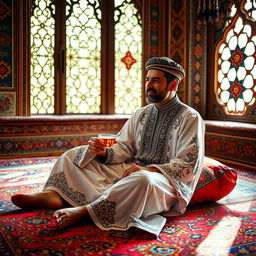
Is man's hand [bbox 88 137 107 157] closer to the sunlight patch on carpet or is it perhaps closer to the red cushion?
the red cushion

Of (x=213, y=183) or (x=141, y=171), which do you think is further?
(x=213, y=183)

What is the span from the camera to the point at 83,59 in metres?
5.43

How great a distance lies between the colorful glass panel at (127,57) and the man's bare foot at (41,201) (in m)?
3.41

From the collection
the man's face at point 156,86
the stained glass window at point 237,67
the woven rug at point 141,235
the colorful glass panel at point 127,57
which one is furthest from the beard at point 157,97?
the colorful glass panel at point 127,57

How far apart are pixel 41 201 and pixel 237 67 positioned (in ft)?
12.2

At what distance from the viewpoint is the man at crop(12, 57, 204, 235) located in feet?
6.68

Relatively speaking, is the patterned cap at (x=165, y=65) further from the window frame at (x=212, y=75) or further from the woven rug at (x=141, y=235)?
the window frame at (x=212, y=75)

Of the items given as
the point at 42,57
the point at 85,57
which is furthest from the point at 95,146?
the point at 85,57

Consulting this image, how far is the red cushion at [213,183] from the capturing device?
2.56 metres

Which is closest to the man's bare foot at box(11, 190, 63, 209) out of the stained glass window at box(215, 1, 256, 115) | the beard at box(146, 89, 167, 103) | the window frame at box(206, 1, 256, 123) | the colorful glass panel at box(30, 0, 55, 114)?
the beard at box(146, 89, 167, 103)

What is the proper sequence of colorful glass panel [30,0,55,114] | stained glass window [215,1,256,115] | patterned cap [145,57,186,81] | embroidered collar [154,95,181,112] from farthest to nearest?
colorful glass panel [30,0,55,114]
stained glass window [215,1,256,115]
embroidered collar [154,95,181,112]
patterned cap [145,57,186,81]

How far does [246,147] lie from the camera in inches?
167

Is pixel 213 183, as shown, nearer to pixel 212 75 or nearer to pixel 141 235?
pixel 141 235

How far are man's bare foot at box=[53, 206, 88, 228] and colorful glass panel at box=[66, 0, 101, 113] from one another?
3452 mm
